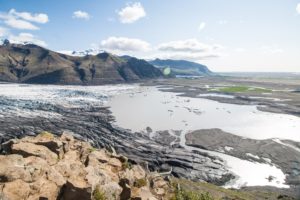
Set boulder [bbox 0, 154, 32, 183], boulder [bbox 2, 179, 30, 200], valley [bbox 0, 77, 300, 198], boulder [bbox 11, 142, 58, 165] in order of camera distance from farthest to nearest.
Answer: valley [bbox 0, 77, 300, 198], boulder [bbox 11, 142, 58, 165], boulder [bbox 0, 154, 32, 183], boulder [bbox 2, 179, 30, 200]

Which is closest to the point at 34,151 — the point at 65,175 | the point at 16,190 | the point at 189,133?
the point at 65,175

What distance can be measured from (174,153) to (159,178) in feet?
162

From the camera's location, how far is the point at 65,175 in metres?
24.2

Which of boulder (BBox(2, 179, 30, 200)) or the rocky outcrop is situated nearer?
boulder (BBox(2, 179, 30, 200))

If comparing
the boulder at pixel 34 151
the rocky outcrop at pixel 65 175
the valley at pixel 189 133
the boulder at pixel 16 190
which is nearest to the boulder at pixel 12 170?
the rocky outcrop at pixel 65 175

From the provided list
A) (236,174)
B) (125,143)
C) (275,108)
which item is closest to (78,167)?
(236,174)

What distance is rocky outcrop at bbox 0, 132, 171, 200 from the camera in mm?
20969

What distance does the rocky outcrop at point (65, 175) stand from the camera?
2097 centimetres

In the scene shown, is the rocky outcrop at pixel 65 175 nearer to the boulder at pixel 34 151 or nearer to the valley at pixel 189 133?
the boulder at pixel 34 151

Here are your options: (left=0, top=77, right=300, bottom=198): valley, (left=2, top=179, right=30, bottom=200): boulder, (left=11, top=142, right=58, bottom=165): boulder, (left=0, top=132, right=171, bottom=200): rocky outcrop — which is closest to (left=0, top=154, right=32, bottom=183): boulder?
(left=0, top=132, right=171, bottom=200): rocky outcrop

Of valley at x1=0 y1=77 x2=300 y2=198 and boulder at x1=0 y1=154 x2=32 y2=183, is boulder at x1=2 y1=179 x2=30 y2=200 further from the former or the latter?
valley at x1=0 y1=77 x2=300 y2=198

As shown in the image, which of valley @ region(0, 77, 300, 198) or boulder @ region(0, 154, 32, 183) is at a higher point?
boulder @ region(0, 154, 32, 183)

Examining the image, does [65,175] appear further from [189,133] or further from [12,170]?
[189,133]

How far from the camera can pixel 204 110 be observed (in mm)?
156750
